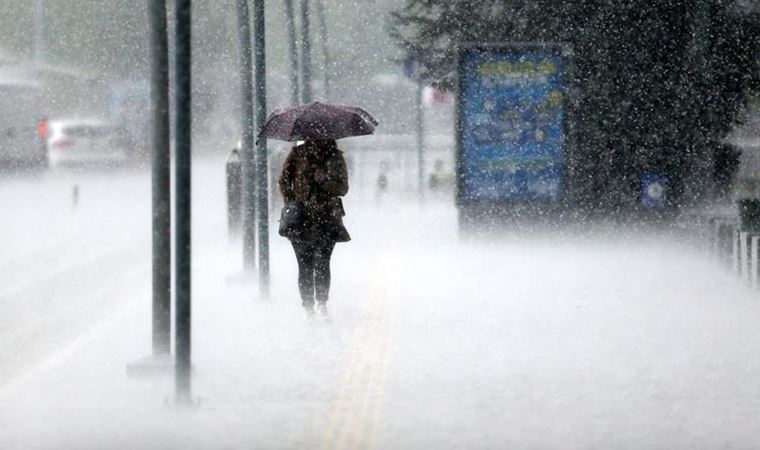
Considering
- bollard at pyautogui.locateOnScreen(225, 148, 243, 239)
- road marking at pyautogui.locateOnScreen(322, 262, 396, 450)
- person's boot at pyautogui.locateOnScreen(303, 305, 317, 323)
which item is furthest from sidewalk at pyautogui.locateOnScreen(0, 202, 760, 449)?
bollard at pyautogui.locateOnScreen(225, 148, 243, 239)

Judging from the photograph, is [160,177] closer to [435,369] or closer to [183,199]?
[183,199]

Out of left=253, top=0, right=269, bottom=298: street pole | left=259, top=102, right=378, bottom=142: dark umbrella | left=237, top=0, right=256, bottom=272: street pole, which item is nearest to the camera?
left=259, top=102, right=378, bottom=142: dark umbrella

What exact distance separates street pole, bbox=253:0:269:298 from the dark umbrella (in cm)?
167

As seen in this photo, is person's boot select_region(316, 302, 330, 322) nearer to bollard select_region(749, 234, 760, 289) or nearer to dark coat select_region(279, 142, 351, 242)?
dark coat select_region(279, 142, 351, 242)

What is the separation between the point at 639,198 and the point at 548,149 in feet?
5.13

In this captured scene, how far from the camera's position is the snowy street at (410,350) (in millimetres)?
8594

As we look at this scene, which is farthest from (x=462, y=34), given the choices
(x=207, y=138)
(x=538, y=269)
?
(x=207, y=138)

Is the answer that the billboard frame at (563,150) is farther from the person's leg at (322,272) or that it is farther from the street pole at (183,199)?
the street pole at (183,199)

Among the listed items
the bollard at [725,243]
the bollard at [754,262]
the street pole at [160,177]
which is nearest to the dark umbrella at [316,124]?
the street pole at [160,177]

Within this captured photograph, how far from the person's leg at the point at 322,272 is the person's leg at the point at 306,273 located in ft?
0.14

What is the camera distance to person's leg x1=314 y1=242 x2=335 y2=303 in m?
12.9

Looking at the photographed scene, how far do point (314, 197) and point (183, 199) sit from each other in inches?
146

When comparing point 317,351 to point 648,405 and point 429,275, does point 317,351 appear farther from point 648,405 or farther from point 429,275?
point 429,275

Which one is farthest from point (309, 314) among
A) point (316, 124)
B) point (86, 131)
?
point (86, 131)
